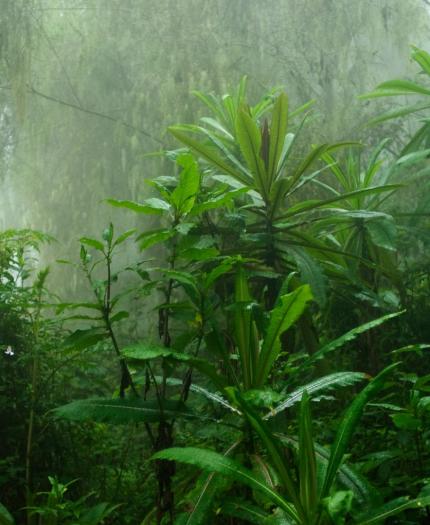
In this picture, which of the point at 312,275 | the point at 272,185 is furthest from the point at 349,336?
the point at 272,185

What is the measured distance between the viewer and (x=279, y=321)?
117cm

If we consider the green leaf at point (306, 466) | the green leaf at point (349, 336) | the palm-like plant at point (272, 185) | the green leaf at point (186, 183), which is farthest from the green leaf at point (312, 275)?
the green leaf at point (306, 466)

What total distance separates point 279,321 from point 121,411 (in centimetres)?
37

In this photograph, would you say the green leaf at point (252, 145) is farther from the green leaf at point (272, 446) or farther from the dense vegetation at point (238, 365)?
the green leaf at point (272, 446)

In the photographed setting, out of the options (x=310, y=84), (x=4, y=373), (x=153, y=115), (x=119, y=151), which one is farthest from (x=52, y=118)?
(x=4, y=373)

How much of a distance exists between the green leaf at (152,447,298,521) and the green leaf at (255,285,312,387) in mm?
283

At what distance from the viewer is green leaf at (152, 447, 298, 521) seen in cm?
95

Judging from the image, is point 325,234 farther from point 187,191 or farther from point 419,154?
point 187,191

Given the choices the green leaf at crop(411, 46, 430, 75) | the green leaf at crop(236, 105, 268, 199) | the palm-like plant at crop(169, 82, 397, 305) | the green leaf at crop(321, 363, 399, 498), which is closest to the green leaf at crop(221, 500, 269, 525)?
the green leaf at crop(321, 363, 399, 498)

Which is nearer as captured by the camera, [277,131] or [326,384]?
[326,384]

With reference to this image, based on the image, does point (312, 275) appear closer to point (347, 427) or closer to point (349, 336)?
point (349, 336)

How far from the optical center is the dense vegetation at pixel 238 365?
107 centimetres

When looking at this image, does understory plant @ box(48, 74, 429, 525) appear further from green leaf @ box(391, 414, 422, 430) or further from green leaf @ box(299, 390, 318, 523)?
green leaf @ box(391, 414, 422, 430)

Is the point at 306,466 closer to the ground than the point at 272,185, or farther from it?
closer to the ground
